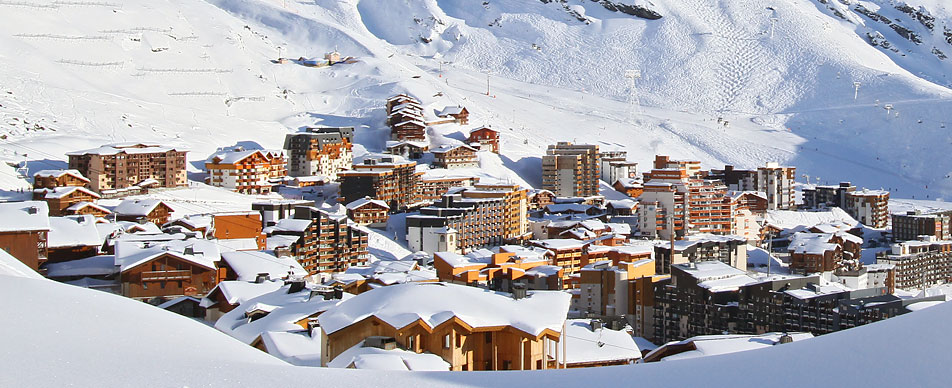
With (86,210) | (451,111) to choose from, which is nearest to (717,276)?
(86,210)

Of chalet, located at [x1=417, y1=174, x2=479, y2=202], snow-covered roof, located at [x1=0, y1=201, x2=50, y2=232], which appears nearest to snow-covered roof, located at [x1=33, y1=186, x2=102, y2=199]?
snow-covered roof, located at [x1=0, y1=201, x2=50, y2=232]

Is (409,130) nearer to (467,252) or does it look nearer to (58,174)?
(467,252)

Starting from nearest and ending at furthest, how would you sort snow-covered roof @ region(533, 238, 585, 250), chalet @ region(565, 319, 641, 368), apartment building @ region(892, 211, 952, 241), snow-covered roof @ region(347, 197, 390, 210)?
chalet @ region(565, 319, 641, 368)
snow-covered roof @ region(533, 238, 585, 250)
snow-covered roof @ region(347, 197, 390, 210)
apartment building @ region(892, 211, 952, 241)

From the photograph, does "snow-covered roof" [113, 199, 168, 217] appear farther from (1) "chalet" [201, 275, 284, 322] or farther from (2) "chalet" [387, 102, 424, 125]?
(2) "chalet" [387, 102, 424, 125]

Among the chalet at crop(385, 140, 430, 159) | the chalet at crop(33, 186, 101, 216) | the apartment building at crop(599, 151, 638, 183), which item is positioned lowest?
the chalet at crop(33, 186, 101, 216)

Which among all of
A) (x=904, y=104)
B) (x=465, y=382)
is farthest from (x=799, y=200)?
(x=465, y=382)

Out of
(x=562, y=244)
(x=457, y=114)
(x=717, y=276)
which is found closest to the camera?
(x=717, y=276)

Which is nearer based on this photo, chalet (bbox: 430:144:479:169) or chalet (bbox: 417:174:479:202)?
chalet (bbox: 417:174:479:202)

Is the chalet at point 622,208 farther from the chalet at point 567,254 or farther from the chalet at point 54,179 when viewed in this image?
the chalet at point 54,179
